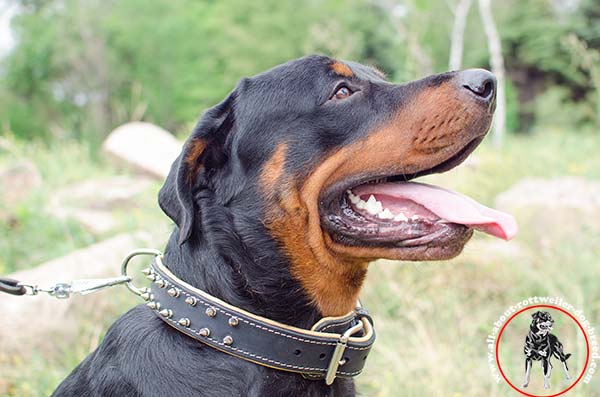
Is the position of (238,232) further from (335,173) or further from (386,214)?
(386,214)

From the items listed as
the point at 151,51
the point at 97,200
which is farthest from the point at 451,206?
the point at 151,51

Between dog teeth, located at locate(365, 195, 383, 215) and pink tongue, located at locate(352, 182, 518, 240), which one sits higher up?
pink tongue, located at locate(352, 182, 518, 240)

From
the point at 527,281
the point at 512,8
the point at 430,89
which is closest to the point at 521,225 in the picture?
the point at 527,281

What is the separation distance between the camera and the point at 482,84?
8.31 feet

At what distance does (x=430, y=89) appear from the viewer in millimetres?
2646

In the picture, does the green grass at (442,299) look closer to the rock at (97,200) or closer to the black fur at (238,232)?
the rock at (97,200)

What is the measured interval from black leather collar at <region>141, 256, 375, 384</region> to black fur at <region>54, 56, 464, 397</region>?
0.06 meters

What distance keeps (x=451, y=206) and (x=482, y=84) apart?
479 millimetres

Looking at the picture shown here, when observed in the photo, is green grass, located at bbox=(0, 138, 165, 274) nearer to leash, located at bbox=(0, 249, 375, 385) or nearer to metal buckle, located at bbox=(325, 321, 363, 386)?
leash, located at bbox=(0, 249, 375, 385)

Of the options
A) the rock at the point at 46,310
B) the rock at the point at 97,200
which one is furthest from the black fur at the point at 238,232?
the rock at the point at 97,200

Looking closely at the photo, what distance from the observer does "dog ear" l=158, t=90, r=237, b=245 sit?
2.48 metres

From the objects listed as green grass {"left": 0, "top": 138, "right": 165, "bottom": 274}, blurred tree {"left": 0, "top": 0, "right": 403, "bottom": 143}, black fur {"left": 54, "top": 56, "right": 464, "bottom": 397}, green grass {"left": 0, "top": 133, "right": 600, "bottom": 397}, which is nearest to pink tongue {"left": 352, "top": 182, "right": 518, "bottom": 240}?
black fur {"left": 54, "top": 56, "right": 464, "bottom": 397}

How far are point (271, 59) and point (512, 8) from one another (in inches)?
508

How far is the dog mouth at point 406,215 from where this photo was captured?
249 cm
